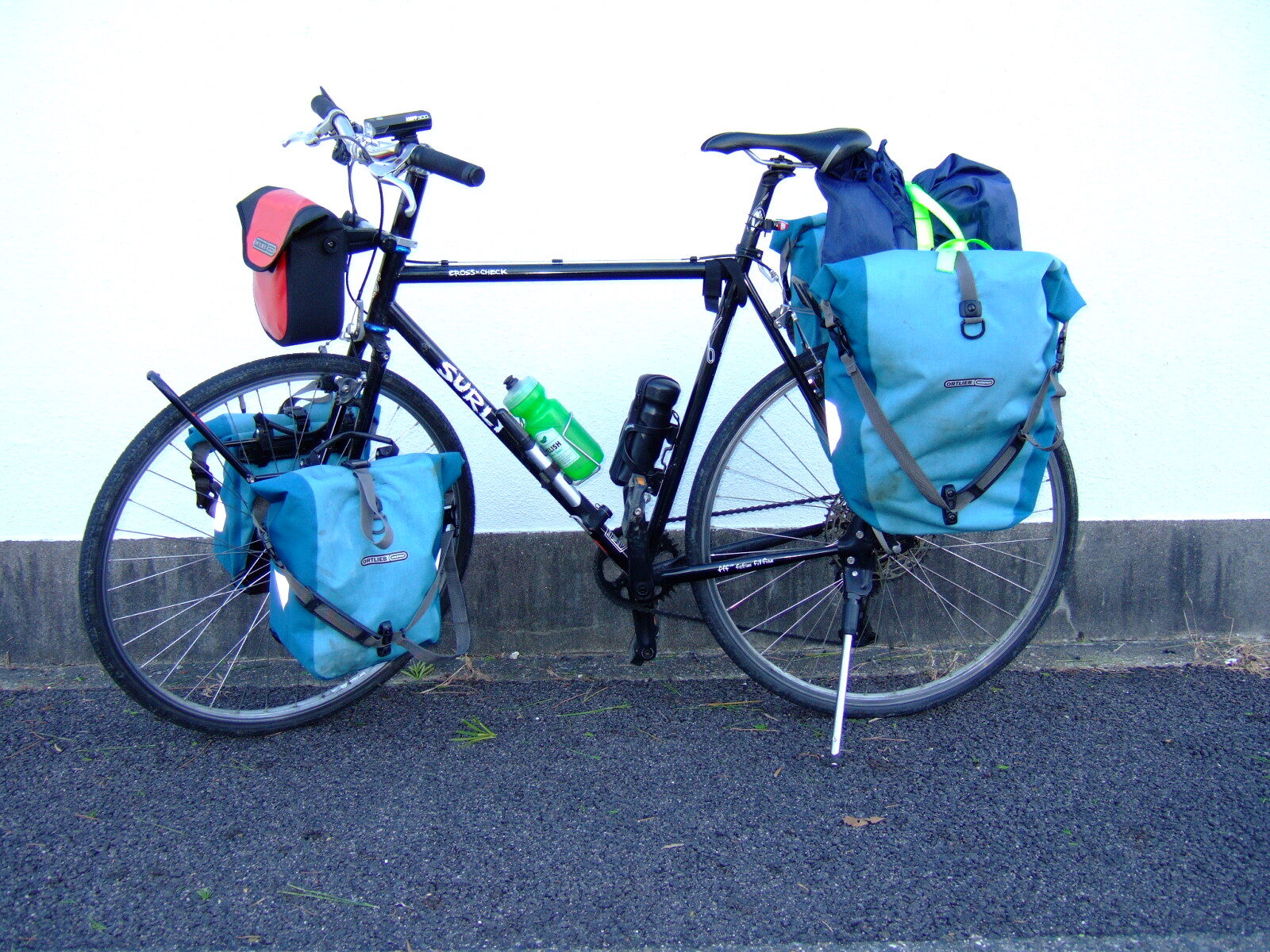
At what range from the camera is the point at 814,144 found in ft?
6.43

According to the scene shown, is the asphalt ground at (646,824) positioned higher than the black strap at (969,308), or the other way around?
the black strap at (969,308)

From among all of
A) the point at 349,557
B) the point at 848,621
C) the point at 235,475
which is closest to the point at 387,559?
the point at 349,557

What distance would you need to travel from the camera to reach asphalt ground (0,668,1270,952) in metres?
1.63

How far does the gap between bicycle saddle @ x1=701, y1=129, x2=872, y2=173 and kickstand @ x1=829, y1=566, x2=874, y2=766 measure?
100 centimetres

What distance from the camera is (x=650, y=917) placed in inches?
64.6

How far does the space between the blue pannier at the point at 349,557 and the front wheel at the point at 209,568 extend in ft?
0.58

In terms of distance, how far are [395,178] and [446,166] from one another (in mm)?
140

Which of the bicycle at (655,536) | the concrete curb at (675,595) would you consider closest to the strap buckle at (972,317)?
the bicycle at (655,536)

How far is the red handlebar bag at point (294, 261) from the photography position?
1869 millimetres

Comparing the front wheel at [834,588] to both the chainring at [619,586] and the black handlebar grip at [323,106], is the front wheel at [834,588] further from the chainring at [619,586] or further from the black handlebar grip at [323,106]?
the black handlebar grip at [323,106]

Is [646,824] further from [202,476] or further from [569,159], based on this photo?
[569,159]

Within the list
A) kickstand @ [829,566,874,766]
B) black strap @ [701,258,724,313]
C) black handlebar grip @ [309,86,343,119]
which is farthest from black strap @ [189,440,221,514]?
kickstand @ [829,566,874,766]

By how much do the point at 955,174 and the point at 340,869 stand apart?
2093 mm

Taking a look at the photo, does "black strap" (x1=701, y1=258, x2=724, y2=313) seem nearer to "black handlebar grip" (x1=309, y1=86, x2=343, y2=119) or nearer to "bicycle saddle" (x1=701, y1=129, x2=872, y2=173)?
"bicycle saddle" (x1=701, y1=129, x2=872, y2=173)
